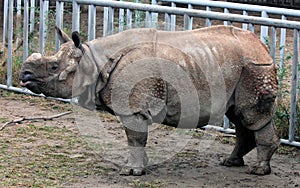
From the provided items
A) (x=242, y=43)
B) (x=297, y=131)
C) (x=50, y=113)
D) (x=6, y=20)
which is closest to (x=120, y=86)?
(x=242, y=43)

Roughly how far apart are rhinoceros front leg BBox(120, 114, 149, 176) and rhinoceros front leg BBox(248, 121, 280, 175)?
0.94 metres

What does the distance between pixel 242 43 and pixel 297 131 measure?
4.80 ft

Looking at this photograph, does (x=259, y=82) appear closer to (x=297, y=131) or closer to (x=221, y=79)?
(x=221, y=79)

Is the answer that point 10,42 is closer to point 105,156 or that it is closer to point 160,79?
point 105,156

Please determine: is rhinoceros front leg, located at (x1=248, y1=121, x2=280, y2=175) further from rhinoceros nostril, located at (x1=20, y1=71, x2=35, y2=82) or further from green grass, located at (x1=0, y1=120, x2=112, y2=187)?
rhinoceros nostril, located at (x1=20, y1=71, x2=35, y2=82)

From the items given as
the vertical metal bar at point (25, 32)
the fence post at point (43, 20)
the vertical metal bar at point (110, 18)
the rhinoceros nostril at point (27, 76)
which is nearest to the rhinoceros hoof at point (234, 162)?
the rhinoceros nostril at point (27, 76)

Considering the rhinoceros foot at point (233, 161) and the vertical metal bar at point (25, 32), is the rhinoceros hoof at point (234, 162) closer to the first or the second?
the rhinoceros foot at point (233, 161)

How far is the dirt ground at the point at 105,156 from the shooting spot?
734 centimetres

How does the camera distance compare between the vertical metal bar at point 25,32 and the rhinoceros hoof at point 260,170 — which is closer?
the rhinoceros hoof at point 260,170

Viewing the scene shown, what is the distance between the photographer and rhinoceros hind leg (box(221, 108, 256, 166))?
7.79 metres

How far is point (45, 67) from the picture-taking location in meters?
7.32

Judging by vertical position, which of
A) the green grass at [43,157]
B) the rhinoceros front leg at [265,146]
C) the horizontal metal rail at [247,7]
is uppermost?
the horizontal metal rail at [247,7]

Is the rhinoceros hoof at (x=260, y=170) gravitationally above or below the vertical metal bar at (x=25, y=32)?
below

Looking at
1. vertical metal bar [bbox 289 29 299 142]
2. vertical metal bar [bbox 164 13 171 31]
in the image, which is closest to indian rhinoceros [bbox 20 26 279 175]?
vertical metal bar [bbox 289 29 299 142]
